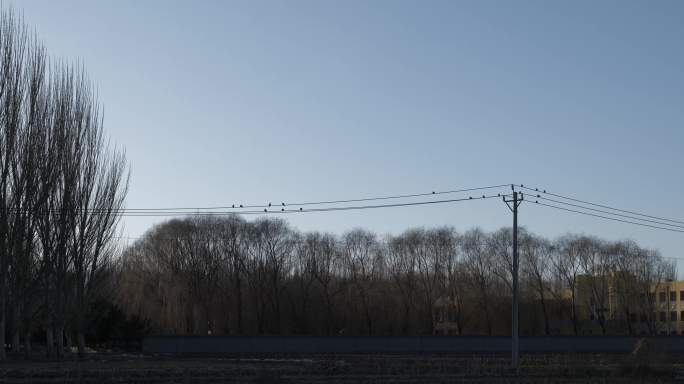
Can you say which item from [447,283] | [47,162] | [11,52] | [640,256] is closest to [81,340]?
[47,162]

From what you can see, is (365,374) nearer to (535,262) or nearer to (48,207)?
(48,207)

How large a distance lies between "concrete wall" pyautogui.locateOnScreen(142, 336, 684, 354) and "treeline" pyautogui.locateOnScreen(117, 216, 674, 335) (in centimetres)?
1475

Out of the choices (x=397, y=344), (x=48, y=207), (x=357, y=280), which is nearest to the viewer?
(x=48, y=207)

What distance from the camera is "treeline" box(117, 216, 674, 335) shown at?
8006cm

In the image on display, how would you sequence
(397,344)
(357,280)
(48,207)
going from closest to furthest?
(48,207), (397,344), (357,280)

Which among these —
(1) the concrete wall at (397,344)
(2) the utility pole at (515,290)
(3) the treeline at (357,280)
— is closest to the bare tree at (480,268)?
(3) the treeline at (357,280)

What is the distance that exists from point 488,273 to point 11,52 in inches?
2851

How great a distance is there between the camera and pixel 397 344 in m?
→ 64.8

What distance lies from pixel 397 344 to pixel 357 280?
25.4 meters

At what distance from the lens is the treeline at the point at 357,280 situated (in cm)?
8006

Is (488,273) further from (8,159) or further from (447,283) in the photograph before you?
(8,159)

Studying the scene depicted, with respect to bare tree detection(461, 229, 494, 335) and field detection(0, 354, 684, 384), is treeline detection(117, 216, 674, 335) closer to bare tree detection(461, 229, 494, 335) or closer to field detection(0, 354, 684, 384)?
bare tree detection(461, 229, 494, 335)

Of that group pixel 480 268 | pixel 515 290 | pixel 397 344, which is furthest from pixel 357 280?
pixel 515 290

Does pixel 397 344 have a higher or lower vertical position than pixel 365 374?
lower
